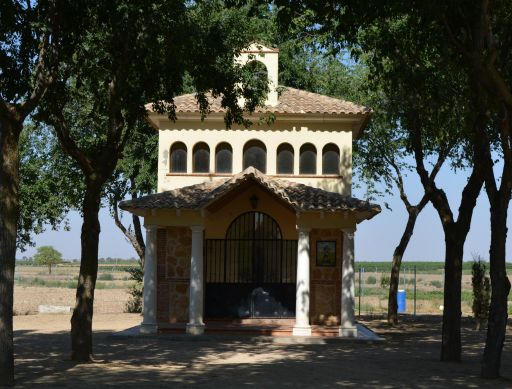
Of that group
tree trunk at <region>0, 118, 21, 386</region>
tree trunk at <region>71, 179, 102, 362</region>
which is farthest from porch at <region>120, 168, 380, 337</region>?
tree trunk at <region>0, 118, 21, 386</region>

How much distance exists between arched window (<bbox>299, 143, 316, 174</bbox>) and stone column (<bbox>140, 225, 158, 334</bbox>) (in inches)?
193

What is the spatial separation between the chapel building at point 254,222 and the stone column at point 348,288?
29mm

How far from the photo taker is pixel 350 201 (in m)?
25.0

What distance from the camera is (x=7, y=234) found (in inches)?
549

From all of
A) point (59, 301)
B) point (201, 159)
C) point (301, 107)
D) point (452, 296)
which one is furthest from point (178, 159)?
point (59, 301)

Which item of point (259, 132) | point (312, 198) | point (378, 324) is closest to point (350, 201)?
point (312, 198)

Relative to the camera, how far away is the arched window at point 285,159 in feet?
89.6

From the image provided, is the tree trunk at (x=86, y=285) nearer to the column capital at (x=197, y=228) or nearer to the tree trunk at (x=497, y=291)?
the tree trunk at (x=497, y=291)

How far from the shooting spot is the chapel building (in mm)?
25000

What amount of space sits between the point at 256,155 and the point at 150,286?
510cm

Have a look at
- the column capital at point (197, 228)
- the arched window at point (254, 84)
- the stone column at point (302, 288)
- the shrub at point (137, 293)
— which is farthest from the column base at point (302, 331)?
the shrub at point (137, 293)

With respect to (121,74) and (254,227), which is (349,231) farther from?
(121,74)

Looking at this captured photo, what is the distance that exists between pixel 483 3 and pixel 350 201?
10844mm

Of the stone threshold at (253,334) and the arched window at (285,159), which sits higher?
the arched window at (285,159)
